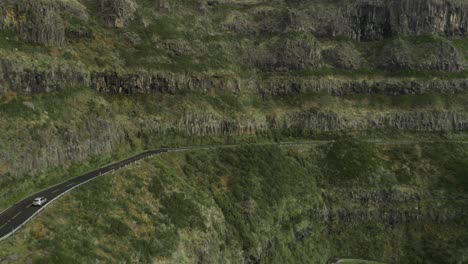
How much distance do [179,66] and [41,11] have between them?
122ft

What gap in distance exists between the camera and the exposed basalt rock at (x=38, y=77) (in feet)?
229

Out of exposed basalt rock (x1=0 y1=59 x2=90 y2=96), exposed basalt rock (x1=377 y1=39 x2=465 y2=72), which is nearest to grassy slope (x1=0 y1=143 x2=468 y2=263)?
exposed basalt rock (x1=0 y1=59 x2=90 y2=96)

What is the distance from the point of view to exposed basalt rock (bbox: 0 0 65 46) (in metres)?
78.9

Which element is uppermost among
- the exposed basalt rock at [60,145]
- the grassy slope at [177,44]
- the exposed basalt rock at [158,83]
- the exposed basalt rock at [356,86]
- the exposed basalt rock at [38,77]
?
the grassy slope at [177,44]

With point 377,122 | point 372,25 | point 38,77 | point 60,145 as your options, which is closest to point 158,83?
point 38,77

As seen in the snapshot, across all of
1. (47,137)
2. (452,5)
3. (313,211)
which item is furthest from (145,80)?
(452,5)

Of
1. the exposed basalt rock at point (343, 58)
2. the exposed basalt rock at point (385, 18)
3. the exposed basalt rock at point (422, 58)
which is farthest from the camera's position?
the exposed basalt rock at point (385, 18)

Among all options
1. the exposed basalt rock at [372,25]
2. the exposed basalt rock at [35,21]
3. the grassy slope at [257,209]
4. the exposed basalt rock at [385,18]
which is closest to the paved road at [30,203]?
the grassy slope at [257,209]

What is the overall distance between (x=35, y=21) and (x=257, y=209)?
59.3m

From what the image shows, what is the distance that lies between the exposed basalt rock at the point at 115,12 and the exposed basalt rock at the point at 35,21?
73.6 ft

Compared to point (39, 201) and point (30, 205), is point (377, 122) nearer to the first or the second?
point (39, 201)

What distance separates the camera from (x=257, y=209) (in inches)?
3214

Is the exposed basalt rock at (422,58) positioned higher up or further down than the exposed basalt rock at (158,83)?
higher up

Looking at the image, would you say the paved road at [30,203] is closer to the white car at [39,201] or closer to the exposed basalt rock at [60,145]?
the white car at [39,201]
